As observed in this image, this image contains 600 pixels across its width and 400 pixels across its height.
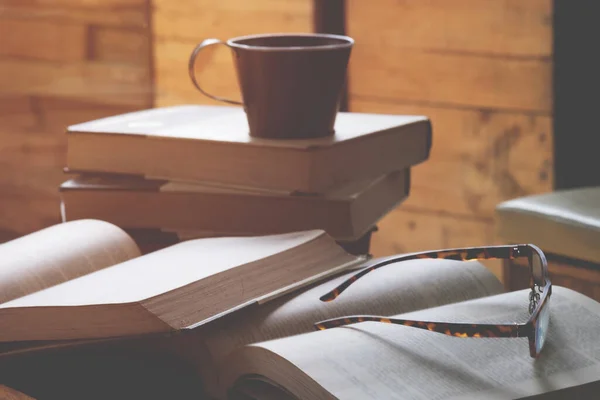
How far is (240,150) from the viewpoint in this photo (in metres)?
1.00

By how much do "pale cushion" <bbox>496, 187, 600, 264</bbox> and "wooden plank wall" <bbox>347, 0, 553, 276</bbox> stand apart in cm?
56

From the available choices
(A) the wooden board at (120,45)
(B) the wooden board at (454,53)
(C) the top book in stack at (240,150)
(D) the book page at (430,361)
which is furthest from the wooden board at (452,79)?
(D) the book page at (430,361)

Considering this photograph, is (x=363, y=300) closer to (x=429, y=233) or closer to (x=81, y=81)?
(x=429, y=233)

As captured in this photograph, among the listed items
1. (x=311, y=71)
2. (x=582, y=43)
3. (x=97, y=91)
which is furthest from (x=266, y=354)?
(x=97, y=91)

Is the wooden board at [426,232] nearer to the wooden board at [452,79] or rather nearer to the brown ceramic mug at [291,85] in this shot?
the wooden board at [452,79]

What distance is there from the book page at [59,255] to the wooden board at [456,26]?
1.09 metres

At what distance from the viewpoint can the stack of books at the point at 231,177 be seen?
38.8 inches

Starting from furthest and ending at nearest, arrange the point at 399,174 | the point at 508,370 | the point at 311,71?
the point at 399,174
the point at 311,71
the point at 508,370

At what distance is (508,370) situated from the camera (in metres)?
0.62

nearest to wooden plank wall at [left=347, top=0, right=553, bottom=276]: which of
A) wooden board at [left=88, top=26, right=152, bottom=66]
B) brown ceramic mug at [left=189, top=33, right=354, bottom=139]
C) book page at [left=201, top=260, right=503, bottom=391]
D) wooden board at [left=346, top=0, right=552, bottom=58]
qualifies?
wooden board at [left=346, top=0, right=552, bottom=58]

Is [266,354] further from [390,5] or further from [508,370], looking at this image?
[390,5]

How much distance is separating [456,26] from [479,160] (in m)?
0.27

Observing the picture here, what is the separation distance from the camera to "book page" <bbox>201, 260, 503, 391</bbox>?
2.40ft

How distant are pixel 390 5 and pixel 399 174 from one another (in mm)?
884
